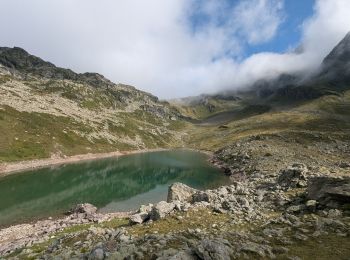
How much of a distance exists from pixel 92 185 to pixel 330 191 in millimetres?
70316

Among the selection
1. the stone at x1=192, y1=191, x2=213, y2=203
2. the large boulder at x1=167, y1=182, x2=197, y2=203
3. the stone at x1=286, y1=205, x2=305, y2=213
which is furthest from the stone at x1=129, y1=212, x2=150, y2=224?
the stone at x1=286, y1=205, x2=305, y2=213

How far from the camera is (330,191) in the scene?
32.9 m

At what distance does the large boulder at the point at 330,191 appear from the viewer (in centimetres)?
3161

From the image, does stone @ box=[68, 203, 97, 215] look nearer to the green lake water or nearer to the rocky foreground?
the green lake water

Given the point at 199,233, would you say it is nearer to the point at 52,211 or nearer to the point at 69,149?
the point at 52,211

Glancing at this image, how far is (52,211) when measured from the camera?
6369 centimetres

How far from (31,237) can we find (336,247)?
117 ft

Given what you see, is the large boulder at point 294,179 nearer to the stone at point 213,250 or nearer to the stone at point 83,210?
the stone at point 213,250

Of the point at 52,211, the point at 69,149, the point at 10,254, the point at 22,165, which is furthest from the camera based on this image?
the point at 69,149

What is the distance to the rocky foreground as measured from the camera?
22859 mm

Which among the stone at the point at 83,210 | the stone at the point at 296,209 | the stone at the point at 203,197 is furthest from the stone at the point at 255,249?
the stone at the point at 83,210

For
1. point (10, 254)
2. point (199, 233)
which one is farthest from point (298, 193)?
point (10, 254)

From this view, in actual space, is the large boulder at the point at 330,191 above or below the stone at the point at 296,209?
above

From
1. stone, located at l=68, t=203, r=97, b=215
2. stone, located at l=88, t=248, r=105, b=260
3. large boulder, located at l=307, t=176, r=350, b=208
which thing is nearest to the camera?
stone, located at l=88, t=248, r=105, b=260
